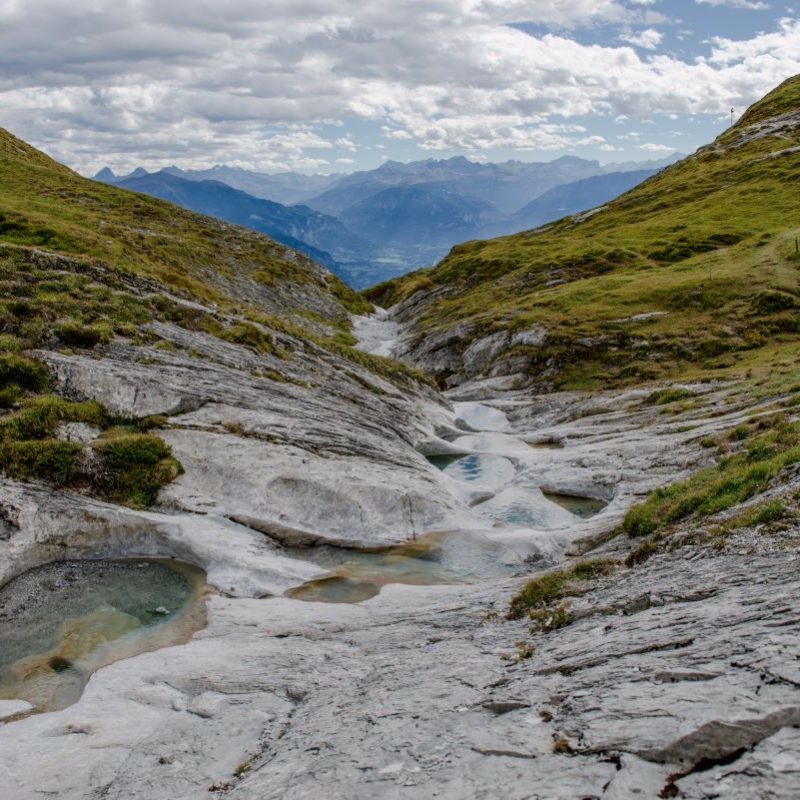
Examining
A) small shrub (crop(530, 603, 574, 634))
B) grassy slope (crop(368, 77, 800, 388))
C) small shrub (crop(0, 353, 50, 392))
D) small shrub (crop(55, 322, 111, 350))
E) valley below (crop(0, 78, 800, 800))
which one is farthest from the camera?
grassy slope (crop(368, 77, 800, 388))

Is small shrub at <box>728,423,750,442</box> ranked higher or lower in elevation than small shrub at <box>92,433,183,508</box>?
higher

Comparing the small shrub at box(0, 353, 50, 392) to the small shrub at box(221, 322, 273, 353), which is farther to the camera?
the small shrub at box(221, 322, 273, 353)

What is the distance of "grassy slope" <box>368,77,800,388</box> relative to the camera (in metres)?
74.1

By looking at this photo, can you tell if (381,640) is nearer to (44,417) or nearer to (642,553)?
(642,553)

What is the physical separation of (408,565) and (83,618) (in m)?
15.3

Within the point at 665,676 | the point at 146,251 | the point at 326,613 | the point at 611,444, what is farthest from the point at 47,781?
the point at 146,251

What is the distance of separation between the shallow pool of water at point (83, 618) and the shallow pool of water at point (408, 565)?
17.5 feet

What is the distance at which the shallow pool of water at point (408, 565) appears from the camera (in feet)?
99.1

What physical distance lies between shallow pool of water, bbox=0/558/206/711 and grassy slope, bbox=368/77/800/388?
53.8 m

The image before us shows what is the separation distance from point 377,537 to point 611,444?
24.0m

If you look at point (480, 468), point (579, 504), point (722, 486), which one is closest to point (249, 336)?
point (480, 468)

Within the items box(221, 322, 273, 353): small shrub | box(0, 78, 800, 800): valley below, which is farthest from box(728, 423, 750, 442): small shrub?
box(221, 322, 273, 353): small shrub

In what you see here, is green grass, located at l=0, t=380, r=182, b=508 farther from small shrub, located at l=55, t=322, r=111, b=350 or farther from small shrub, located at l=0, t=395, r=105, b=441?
small shrub, located at l=55, t=322, r=111, b=350

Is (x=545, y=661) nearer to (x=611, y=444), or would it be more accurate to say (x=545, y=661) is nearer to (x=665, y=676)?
(x=665, y=676)
